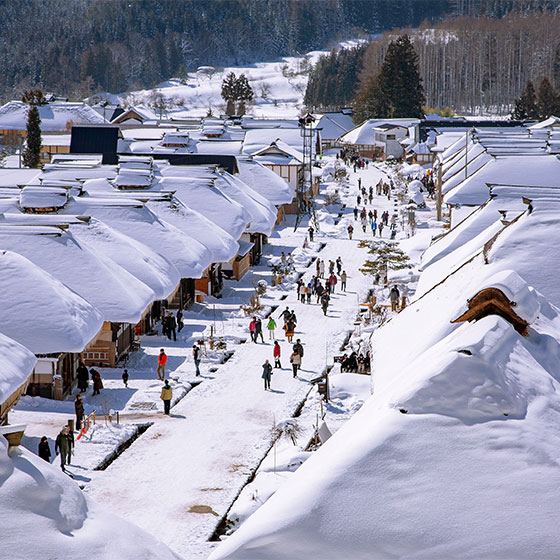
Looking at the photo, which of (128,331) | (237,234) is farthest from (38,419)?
(237,234)

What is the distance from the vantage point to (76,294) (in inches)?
926

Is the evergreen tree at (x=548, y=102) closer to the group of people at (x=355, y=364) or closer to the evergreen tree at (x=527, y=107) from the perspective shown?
the evergreen tree at (x=527, y=107)

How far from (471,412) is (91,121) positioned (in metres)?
85.1

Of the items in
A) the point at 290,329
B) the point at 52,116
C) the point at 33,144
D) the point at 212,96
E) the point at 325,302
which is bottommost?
the point at 325,302

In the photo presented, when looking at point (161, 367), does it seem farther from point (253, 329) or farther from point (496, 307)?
point (496, 307)

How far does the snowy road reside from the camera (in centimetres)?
1648

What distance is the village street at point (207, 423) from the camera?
16.7m

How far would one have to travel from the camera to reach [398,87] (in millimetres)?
101125

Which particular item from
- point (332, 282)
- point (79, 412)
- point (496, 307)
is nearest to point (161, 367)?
point (79, 412)

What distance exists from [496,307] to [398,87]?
92.7 metres

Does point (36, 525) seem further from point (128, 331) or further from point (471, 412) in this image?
point (128, 331)

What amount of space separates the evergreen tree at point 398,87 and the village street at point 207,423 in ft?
213

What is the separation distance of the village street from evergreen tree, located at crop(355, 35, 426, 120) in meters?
64.9

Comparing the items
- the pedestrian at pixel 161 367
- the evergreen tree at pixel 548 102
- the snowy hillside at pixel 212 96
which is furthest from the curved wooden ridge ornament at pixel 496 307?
the snowy hillside at pixel 212 96
